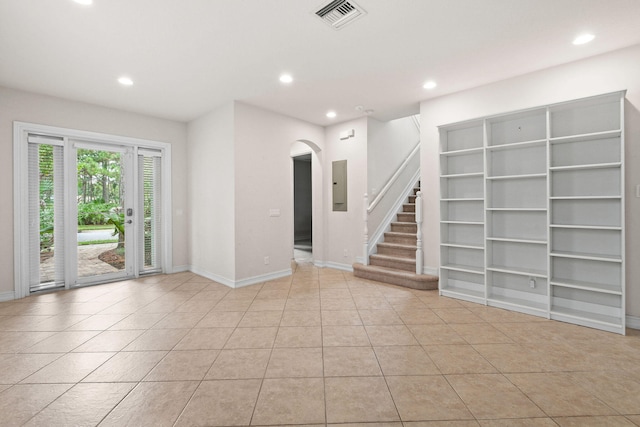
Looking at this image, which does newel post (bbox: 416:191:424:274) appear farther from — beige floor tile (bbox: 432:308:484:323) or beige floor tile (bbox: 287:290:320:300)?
beige floor tile (bbox: 287:290:320:300)

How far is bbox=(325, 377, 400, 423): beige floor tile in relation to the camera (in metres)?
1.76

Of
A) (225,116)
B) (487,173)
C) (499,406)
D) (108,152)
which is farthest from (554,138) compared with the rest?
(108,152)

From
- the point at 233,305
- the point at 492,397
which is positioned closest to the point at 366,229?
the point at 233,305

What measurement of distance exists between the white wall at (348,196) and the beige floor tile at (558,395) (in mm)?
3516

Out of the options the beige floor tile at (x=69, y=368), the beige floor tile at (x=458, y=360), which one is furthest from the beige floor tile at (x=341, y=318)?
the beige floor tile at (x=69, y=368)

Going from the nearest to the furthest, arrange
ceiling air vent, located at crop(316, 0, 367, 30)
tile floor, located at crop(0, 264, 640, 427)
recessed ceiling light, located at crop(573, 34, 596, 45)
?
tile floor, located at crop(0, 264, 640, 427)
ceiling air vent, located at crop(316, 0, 367, 30)
recessed ceiling light, located at crop(573, 34, 596, 45)

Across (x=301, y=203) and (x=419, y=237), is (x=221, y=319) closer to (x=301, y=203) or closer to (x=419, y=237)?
(x=419, y=237)

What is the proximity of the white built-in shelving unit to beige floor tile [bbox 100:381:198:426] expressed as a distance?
344 centimetres

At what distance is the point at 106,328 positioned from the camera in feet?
10.0

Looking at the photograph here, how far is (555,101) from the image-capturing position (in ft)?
11.3

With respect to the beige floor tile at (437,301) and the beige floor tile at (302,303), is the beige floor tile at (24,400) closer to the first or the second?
the beige floor tile at (302,303)

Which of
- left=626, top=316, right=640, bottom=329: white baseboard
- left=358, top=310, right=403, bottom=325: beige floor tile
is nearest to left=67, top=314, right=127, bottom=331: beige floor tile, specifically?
left=358, top=310, right=403, bottom=325: beige floor tile

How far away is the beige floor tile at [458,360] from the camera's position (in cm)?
226

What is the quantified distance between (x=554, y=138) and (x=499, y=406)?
2891 mm
